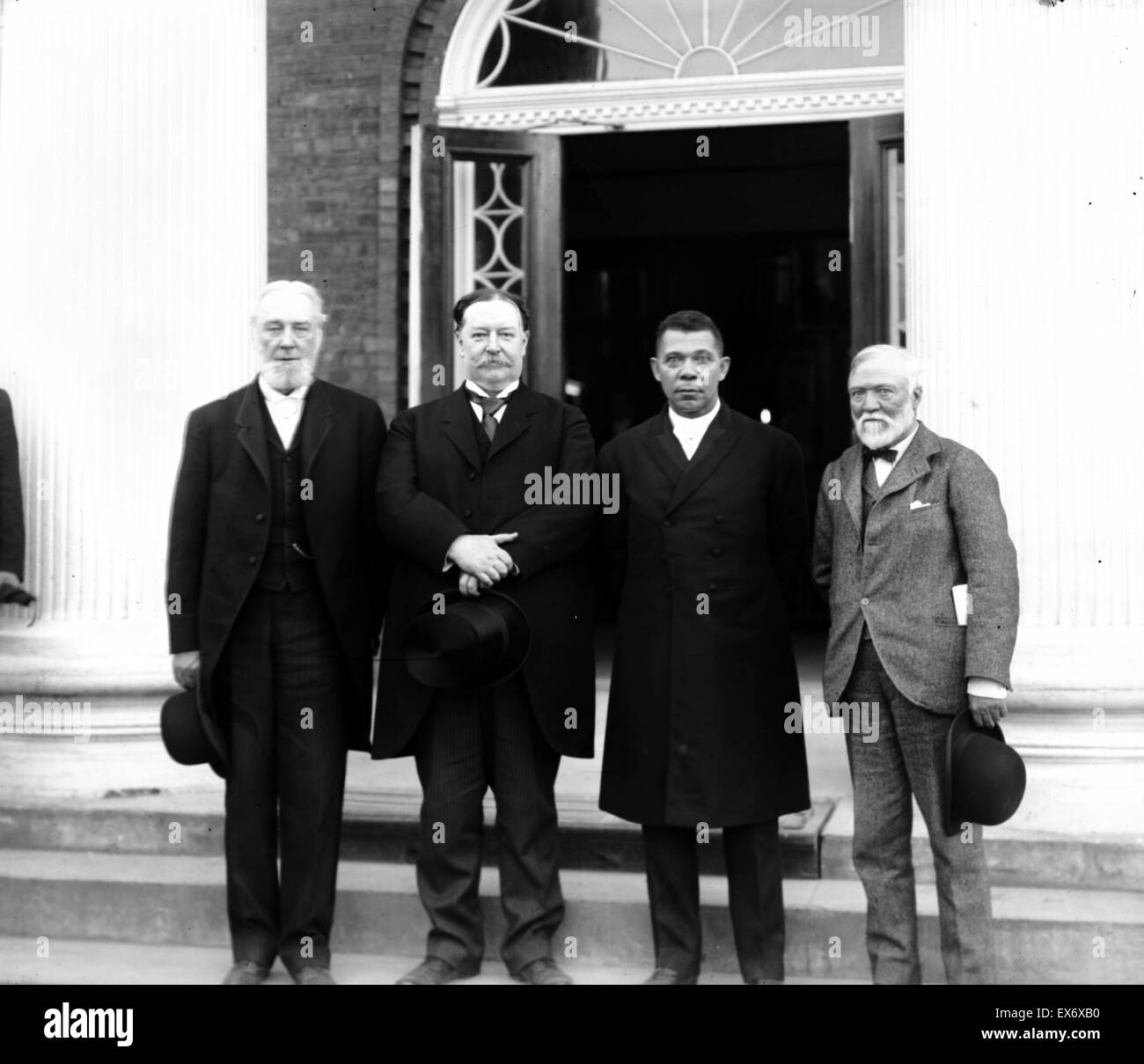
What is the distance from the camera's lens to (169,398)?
5.79m

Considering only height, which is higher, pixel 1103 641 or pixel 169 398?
pixel 169 398

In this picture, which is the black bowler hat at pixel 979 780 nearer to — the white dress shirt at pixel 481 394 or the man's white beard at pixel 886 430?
the man's white beard at pixel 886 430

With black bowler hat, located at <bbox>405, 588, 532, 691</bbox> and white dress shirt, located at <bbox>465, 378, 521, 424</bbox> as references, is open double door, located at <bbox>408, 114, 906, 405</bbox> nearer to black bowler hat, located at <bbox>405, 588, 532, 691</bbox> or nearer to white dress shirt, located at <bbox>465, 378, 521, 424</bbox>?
white dress shirt, located at <bbox>465, 378, 521, 424</bbox>

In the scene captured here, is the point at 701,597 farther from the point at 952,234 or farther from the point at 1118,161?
the point at 1118,161

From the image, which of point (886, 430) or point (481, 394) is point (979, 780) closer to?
point (886, 430)

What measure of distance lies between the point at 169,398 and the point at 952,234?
298 centimetres

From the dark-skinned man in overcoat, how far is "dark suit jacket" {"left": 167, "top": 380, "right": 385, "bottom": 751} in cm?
81

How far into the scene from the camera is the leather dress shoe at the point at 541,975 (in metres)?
4.44

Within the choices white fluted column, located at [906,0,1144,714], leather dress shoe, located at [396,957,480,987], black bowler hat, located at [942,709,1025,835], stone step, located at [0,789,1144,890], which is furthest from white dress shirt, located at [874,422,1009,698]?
leather dress shoe, located at [396,957,480,987]

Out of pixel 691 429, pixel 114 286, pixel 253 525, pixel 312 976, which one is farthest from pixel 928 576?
pixel 114 286

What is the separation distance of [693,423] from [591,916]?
1.62 metres

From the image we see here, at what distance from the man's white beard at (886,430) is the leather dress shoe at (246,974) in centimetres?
238

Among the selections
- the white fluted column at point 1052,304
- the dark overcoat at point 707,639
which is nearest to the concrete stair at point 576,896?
the dark overcoat at point 707,639
